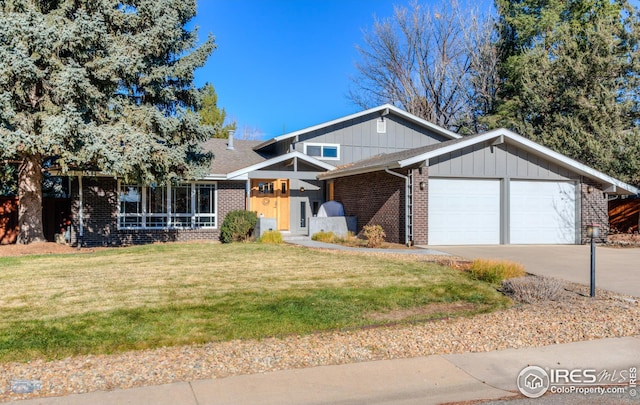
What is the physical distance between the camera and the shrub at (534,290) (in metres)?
7.61

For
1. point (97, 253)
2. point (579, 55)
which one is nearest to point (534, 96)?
point (579, 55)

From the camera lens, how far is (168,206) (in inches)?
699

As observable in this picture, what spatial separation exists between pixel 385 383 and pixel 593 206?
1563cm

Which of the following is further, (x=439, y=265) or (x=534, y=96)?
(x=534, y=96)

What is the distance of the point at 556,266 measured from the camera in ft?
36.9

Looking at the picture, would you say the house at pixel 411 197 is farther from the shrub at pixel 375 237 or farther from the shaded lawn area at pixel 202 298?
the shaded lawn area at pixel 202 298

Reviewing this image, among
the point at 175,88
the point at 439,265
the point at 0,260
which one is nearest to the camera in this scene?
the point at 439,265

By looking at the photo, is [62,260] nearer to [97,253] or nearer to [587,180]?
[97,253]

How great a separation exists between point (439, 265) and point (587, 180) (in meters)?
9.36

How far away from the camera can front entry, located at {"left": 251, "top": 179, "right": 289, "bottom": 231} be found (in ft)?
63.9

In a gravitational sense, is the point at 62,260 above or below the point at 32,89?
below

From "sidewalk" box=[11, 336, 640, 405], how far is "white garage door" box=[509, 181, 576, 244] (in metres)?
11.7

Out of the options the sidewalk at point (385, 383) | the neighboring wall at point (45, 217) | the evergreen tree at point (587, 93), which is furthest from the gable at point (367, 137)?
the sidewalk at point (385, 383)

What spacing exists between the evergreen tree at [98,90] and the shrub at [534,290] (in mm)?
10174
